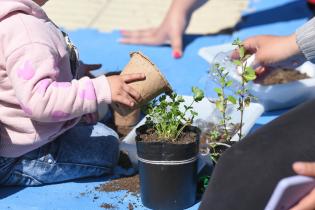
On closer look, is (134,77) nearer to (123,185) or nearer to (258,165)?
(123,185)

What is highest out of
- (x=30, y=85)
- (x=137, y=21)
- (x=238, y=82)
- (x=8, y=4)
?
(x=8, y=4)

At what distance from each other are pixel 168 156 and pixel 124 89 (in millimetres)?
255

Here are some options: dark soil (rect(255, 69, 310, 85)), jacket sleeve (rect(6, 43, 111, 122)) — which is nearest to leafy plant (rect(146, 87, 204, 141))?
jacket sleeve (rect(6, 43, 111, 122))

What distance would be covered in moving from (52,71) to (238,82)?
1094 millimetres

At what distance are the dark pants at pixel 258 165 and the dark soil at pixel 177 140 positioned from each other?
15.1 inches

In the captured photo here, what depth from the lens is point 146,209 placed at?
6.89 ft

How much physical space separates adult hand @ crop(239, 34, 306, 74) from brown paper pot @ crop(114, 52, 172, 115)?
527 millimetres

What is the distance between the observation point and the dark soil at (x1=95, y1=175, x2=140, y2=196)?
7.35ft

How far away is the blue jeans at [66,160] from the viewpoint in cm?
225

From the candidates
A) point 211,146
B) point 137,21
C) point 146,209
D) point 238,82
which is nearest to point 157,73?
point 211,146

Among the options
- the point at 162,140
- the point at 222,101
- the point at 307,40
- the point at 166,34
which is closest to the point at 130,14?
the point at 166,34

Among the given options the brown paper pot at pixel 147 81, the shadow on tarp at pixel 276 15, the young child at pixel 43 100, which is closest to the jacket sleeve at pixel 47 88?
the young child at pixel 43 100

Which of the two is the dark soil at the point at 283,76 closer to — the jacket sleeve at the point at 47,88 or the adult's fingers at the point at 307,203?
the jacket sleeve at the point at 47,88

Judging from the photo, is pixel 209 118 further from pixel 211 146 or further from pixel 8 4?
pixel 8 4
